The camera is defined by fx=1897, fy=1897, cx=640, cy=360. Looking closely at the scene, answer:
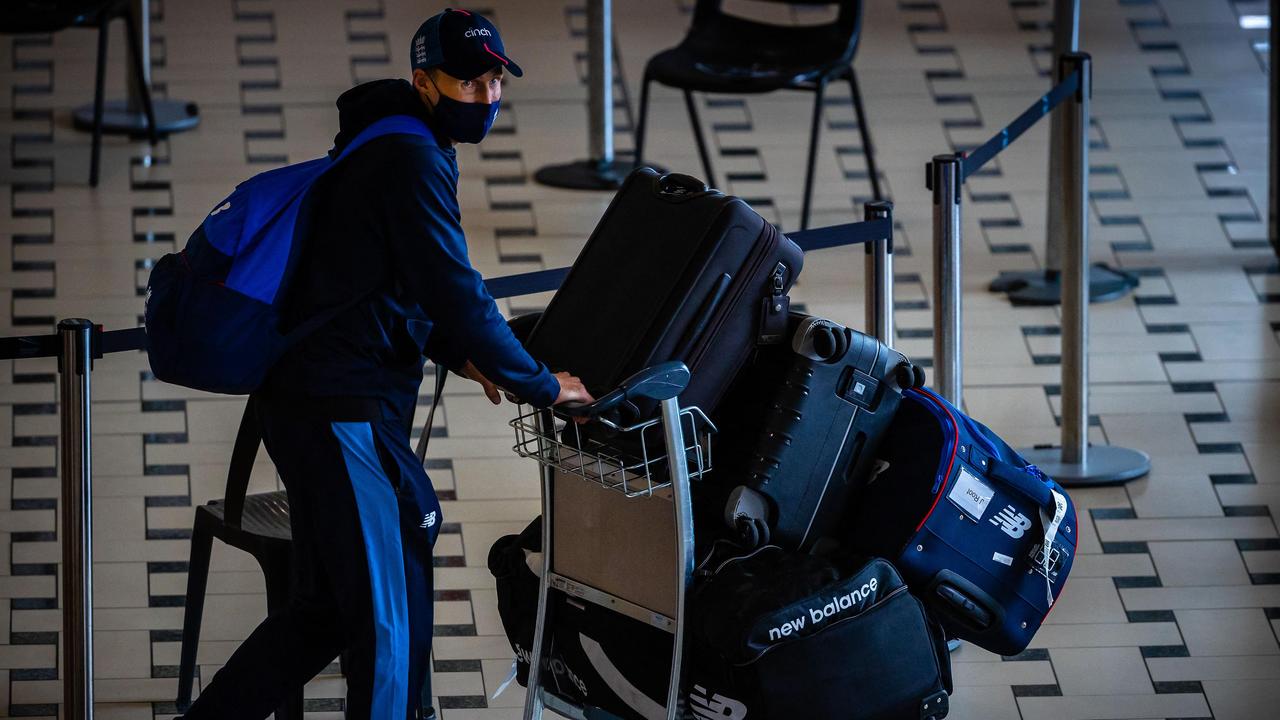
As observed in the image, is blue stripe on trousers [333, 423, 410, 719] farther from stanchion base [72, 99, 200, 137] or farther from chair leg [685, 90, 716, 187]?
stanchion base [72, 99, 200, 137]

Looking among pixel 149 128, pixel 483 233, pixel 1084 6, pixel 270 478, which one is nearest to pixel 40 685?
pixel 270 478

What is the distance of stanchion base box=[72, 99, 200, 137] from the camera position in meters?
6.19

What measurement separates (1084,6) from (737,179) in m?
2.04

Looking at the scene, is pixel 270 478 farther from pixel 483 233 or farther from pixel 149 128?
pixel 149 128

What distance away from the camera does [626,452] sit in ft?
8.40

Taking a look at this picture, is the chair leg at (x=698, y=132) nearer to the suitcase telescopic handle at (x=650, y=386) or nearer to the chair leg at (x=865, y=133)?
the chair leg at (x=865, y=133)

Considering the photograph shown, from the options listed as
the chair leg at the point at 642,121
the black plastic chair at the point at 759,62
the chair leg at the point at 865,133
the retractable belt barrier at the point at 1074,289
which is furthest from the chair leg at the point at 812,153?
the retractable belt barrier at the point at 1074,289

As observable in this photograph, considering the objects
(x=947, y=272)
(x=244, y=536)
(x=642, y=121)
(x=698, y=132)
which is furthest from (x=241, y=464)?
(x=642, y=121)

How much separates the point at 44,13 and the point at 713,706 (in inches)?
149

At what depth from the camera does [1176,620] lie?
143 inches

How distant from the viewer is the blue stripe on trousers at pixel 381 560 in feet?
8.54

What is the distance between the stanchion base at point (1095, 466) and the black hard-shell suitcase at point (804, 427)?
60.8 inches

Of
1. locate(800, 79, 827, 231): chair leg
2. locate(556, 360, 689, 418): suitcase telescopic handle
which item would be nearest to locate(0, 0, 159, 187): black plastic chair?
locate(800, 79, 827, 231): chair leg

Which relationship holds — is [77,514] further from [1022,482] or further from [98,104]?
[98,104]
